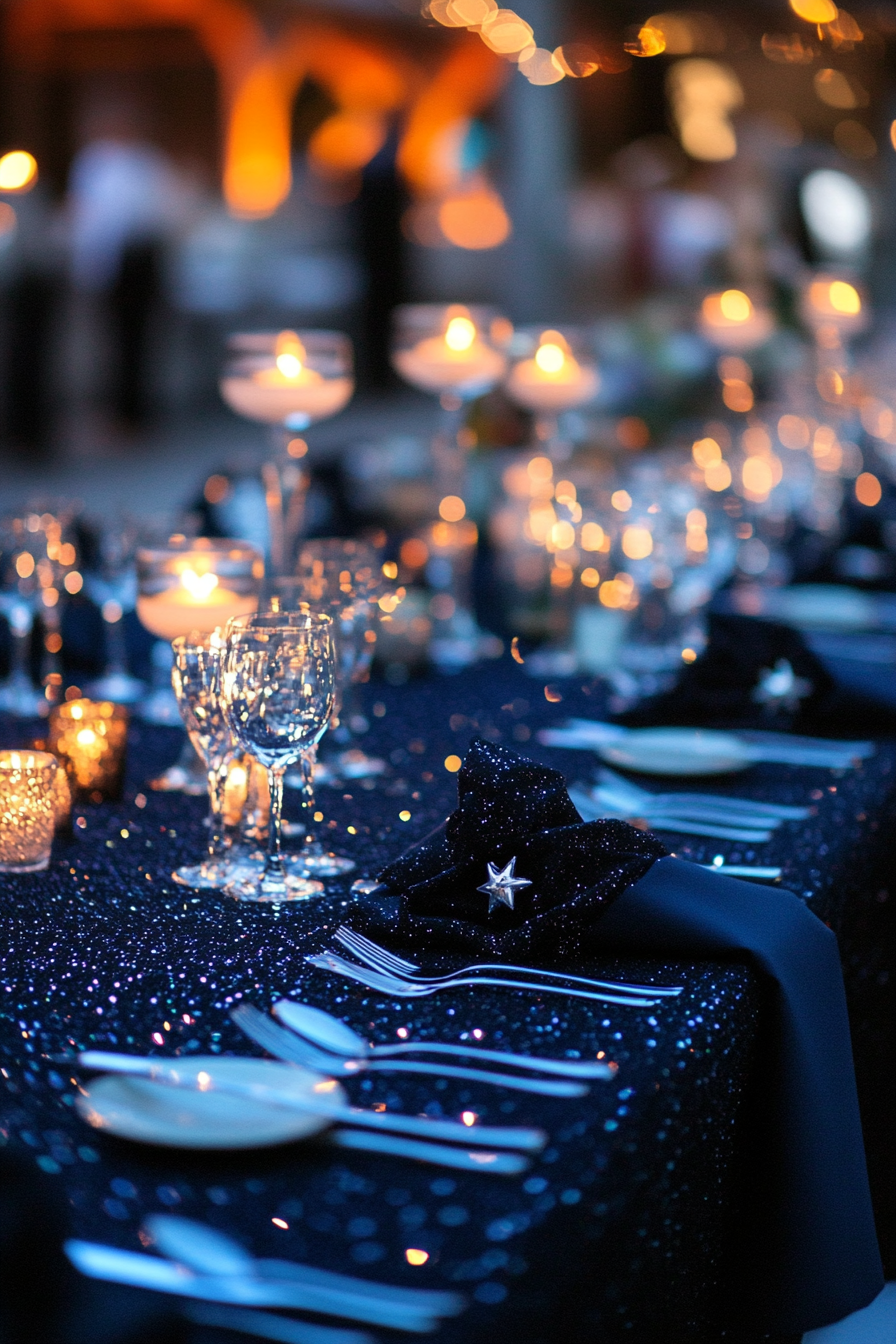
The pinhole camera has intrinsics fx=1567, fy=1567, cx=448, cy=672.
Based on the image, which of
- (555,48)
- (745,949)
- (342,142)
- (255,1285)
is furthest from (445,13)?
(255,1285)

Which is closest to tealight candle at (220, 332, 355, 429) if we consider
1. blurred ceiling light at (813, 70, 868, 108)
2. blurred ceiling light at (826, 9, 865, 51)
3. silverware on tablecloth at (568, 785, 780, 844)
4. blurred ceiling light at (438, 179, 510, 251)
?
silverware on tablecloth at (568, 785, 780, 844)

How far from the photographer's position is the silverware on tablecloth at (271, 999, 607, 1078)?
84cm

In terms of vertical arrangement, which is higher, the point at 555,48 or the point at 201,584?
the point at 555,48

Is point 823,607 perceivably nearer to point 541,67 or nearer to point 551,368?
point 551,368

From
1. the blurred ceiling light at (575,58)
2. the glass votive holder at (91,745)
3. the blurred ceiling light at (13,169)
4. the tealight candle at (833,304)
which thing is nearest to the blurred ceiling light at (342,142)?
the blurred ceiling light at (575,58)

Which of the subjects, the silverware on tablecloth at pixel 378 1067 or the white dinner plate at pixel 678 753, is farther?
the white dinner plate at pixel 678 753

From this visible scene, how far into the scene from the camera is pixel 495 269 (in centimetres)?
1403

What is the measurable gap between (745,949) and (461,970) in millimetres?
185

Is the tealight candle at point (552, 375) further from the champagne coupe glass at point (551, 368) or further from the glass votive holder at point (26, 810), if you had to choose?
the glass votive holder at point (26, 810)

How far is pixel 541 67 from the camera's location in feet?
24.6

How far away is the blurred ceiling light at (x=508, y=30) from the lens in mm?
7195

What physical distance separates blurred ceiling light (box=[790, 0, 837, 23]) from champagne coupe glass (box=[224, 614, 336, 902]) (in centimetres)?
547

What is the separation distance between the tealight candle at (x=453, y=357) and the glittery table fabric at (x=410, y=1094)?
0.98 m

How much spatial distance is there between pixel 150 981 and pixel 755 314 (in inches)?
115
